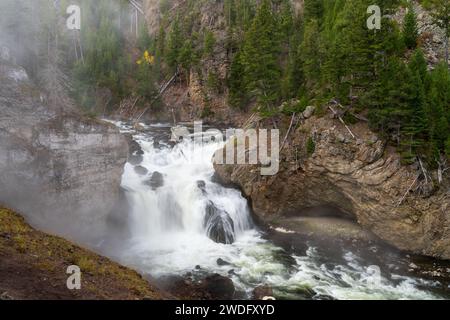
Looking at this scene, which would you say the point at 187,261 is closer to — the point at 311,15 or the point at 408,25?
the point at 408,25

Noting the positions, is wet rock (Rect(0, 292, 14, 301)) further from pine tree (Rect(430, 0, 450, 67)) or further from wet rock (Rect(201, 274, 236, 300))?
pine tree (Rect(430, 0, 450, 67))

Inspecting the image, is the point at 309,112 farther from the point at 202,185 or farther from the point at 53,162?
the point at 53,162

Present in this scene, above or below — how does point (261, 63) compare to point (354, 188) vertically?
above

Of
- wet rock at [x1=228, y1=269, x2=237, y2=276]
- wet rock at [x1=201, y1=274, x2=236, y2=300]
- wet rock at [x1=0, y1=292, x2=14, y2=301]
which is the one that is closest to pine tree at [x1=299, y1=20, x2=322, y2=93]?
wet rock at [x1=228, y1=269, x2=237, y2=276]

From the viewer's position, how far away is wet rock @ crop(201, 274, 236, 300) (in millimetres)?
21750

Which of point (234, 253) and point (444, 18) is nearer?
point (234, 253)

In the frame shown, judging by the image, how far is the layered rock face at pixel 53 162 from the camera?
23.2m

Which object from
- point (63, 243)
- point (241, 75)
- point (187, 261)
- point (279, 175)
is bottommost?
point (187, 261)

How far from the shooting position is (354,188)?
96.6 ft

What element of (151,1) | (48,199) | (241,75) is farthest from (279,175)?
(151,1)

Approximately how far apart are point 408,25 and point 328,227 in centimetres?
2178

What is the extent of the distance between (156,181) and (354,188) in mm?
16889

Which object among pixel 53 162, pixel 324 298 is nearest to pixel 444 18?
pixel 324 298

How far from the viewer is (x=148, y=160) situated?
1480 inches
